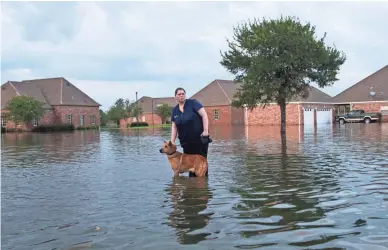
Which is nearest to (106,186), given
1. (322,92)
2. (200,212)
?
(200,212)

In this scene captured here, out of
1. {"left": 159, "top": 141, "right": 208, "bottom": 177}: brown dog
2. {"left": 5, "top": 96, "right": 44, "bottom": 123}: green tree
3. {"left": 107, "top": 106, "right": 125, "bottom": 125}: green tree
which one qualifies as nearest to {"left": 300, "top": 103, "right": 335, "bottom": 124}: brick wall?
{"left": 5, "top": 96, "right": 44, "bottom": 123}: green tree

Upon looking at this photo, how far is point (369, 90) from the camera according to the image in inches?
2394

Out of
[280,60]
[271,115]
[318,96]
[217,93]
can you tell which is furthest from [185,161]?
[217,93]

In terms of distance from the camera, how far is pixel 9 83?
6719 centimetres

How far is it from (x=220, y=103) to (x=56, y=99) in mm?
25446

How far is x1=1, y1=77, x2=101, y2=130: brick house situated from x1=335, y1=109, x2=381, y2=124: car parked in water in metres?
40.2

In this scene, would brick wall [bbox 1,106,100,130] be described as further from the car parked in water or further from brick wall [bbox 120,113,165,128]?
the car parked in water

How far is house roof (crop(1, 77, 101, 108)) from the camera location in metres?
66.6

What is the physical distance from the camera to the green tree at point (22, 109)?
59625 millimetres

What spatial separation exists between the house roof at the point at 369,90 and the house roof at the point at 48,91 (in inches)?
1592

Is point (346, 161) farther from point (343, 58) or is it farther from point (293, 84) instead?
point (343, 58)

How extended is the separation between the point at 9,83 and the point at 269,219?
6817 cm

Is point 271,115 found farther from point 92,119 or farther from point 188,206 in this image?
point 188,206

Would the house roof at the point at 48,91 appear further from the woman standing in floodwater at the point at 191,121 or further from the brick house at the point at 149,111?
the woman standing in floodwater at the point at 191,121
